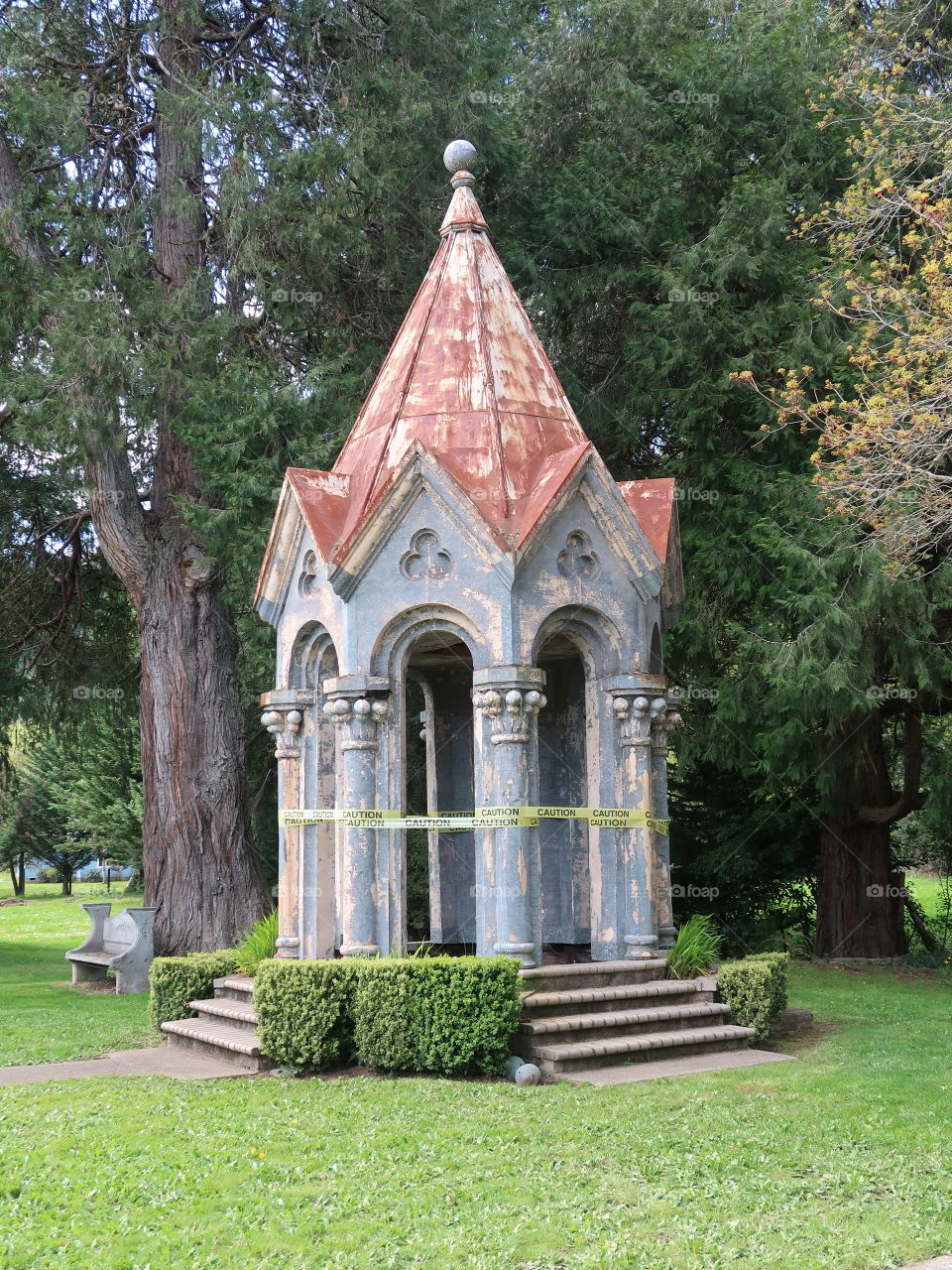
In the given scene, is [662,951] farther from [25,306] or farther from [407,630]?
[25,306]

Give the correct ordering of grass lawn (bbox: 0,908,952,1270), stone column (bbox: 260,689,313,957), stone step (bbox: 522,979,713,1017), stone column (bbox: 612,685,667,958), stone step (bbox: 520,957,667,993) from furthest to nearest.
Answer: stone column (bbox: 260,689,313,957)
stone column (bbox: 612,685,667,958)
stone step (bbox: 520,957,667,993)
stone step (bbox: 522,979,713,1017)
grass lawn (bbox: 0,908,952,1270)

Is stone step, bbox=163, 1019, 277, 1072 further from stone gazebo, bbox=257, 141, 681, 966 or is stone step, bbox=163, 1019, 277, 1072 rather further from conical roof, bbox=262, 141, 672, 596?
conical roof, bbox=262, 141, 672, 596

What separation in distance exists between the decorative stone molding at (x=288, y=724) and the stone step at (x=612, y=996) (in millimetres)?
3104

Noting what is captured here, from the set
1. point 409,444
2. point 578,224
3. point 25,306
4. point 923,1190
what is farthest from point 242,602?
point 923,1190

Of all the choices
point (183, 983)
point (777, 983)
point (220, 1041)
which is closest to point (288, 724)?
point (183, 983)

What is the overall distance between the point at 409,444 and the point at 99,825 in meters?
25.4

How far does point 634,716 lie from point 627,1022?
2398 millimetres

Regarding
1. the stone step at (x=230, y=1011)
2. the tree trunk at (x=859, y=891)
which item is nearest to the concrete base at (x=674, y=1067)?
the stone step at (x=230, y=1011)

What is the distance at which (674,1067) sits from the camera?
8.77m

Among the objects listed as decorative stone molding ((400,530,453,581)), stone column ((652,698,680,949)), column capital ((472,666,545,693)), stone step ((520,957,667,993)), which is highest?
decorative stone molding ((400,530,453,581))

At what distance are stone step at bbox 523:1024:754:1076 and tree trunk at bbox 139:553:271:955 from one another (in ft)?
26.3

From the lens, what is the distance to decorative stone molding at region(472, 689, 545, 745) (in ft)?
30.7

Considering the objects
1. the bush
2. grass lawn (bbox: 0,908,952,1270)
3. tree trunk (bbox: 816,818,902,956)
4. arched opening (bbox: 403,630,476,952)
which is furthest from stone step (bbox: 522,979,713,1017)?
tree trunk (bbox: 816,818,902,956)

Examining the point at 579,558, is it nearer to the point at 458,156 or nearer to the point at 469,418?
the point at 469,418
